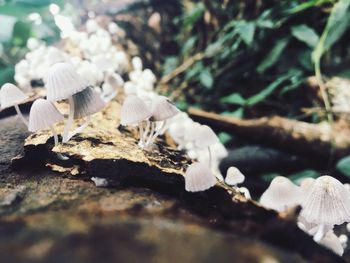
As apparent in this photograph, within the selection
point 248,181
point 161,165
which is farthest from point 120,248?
point 248,181

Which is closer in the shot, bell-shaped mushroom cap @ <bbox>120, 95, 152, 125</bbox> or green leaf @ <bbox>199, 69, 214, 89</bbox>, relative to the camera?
bell-shaped mushroom cap @ <bbox>120, 95, 152, 125</bbox>

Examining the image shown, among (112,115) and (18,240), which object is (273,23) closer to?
(112,115)

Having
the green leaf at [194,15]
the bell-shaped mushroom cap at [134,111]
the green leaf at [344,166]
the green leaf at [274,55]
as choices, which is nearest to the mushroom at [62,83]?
the bell-shaped mushroom cap at [134,111]

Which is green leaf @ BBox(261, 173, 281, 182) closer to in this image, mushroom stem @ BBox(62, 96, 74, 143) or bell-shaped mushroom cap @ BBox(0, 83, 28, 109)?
mushroom stem @ BBox(62, 96, 74, 143)

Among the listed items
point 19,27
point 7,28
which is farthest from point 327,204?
point 7,28

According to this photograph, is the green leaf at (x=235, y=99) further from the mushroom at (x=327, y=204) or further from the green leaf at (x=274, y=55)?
the mushroom at (x=327, y=204)

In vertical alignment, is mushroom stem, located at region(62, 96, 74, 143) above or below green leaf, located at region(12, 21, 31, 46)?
below

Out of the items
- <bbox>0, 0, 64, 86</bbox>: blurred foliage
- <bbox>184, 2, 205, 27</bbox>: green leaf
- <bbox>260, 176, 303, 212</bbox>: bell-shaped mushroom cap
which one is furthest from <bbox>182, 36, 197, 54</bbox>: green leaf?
<bbox>260, 176, 303, 212</bbox>: bell-shaped mushroom cap

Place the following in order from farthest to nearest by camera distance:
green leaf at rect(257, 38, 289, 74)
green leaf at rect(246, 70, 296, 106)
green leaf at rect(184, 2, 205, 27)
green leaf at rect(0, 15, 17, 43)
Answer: green leaf at rect(0, 15, 17, 43) < green leaf at rect(184, 2, 205, 27) < green leaf at rect(257, 38, 289, 74) < green leaf at rect(246, 70, 296, 106)
